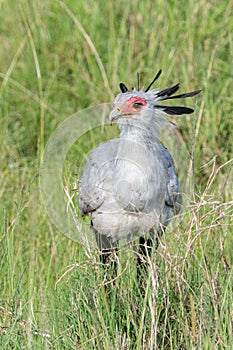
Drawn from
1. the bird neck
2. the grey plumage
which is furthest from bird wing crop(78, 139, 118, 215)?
the bird neck

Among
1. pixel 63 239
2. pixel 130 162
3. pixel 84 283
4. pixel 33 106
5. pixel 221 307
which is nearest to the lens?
pixel 221 307

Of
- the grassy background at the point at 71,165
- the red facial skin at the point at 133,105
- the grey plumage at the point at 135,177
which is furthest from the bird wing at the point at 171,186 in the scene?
the red facial skin at the point at 133,105

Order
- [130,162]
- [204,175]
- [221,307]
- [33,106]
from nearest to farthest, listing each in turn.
Answer: 1. [221,307]
2. [130,162]
3. [204,175]
4. [33,106]

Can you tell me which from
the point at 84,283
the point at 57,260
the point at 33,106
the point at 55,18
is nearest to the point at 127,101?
the point at 84,283

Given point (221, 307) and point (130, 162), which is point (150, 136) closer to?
point (130, 162)

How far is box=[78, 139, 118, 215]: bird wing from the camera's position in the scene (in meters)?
3.43

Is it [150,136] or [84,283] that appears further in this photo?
[150,136]

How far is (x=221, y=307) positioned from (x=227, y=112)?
2.19 meters

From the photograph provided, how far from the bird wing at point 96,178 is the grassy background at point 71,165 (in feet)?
0.77

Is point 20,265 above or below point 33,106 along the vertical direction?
below

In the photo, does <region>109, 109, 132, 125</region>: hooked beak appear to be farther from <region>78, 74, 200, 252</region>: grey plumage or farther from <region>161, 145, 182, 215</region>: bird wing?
<region>161, 145, 182, 215</region>: bird wing

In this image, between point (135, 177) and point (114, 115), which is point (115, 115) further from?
point (135, 177)

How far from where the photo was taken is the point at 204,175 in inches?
185

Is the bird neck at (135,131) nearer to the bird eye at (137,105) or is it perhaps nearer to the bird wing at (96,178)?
the bird eye at (137,105)
